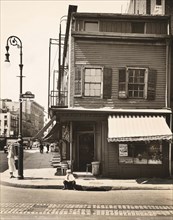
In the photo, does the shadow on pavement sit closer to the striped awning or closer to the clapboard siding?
the striped awning

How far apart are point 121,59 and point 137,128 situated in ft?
13.1

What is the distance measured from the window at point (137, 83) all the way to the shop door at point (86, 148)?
10.4 feet

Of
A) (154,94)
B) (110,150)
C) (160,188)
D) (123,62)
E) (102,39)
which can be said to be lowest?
(160,188)

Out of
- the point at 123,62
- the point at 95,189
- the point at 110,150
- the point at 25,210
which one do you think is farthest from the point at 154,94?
the point at 25,210

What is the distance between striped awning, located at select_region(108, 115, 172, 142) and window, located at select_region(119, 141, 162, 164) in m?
1.42

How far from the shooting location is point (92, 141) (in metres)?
20.4

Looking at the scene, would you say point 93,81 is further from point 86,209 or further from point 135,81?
point 86,209

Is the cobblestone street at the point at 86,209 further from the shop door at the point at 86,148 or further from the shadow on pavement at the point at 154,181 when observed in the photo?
the shop door at the point at 86,148

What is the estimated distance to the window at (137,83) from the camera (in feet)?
62.6

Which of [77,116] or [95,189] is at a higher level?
[77,116]

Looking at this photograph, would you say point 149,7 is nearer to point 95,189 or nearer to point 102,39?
point 102,39

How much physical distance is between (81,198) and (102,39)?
9432mm

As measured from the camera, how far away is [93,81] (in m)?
19.1

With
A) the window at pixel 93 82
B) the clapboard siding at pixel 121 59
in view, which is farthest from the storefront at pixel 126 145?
the window at pixel 93 82
